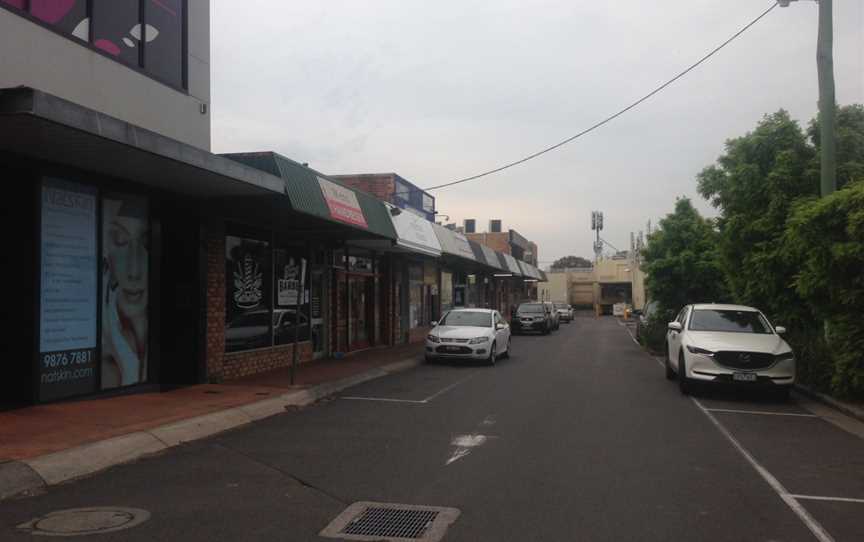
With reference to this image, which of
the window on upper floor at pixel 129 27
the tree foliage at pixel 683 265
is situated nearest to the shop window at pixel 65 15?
the window on upper floor at pixel 129 27

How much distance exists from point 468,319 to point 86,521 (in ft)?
50.5

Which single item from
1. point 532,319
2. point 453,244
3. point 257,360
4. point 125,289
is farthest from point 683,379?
point 532,319

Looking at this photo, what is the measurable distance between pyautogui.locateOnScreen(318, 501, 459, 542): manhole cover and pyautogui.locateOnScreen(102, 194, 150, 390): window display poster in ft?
21.5

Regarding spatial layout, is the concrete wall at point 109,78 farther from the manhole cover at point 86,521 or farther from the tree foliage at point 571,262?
the tree foliage at point 571,262

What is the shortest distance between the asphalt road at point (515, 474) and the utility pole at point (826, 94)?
475cm

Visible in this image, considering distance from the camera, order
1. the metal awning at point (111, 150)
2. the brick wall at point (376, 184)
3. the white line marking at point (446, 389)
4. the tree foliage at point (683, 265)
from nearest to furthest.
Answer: the metal awning at point (111, 150) → the white line marking at point (446, 389) → the tree foliage at point (683, 265) → the brick wall at point (376, 184)

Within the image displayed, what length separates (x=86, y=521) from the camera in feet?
18.2

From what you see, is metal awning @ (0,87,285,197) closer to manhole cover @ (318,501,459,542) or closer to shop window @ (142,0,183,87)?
shop window @ (142,0,183,87)

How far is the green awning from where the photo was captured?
39.5 ft

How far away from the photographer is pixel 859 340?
1132 centimetres

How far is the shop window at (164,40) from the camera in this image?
39.0ft

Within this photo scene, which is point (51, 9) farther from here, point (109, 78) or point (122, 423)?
point (122, 423)

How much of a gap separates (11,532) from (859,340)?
1136cm

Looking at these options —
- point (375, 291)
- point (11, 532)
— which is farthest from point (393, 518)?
point (375, 291)
